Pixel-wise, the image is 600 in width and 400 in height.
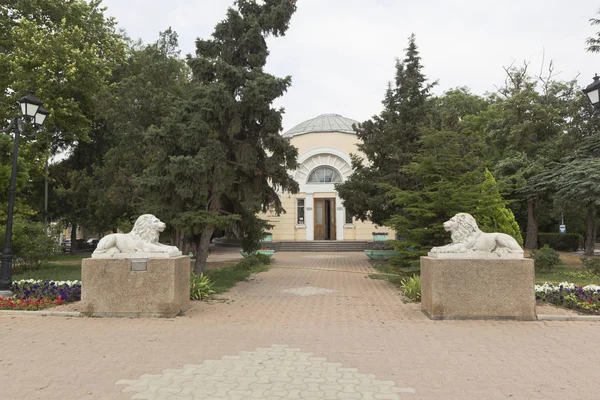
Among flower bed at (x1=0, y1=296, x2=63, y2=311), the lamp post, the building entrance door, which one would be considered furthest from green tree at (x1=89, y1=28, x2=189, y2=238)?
the building entrance door

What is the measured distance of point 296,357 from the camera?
4.79 metres

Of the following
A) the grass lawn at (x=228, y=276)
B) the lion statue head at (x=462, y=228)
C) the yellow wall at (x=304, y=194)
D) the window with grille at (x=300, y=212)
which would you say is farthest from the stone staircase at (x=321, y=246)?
the lion statue head at (x=462, y=228)

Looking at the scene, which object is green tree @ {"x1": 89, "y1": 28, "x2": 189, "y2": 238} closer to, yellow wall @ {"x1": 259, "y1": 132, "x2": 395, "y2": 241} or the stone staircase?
the stone staircase

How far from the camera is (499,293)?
22.2ft

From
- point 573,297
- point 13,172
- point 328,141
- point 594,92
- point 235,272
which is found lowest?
point 235,272

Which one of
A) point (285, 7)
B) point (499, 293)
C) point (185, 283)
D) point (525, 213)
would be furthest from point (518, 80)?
point (185, 283)

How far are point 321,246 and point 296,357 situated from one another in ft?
74.5

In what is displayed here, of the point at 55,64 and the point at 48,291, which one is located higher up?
the point at 55,64

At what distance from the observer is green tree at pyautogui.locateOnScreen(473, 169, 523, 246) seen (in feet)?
35.0

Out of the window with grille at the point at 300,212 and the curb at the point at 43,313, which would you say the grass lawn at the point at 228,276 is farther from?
the window with grille at the point at 300,212

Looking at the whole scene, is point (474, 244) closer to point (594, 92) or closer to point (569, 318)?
point (569, 318)

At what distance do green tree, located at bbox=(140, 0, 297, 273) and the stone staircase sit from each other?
46.7 feet

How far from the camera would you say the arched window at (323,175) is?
30453mm

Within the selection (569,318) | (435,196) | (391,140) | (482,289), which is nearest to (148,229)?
(482,289)
